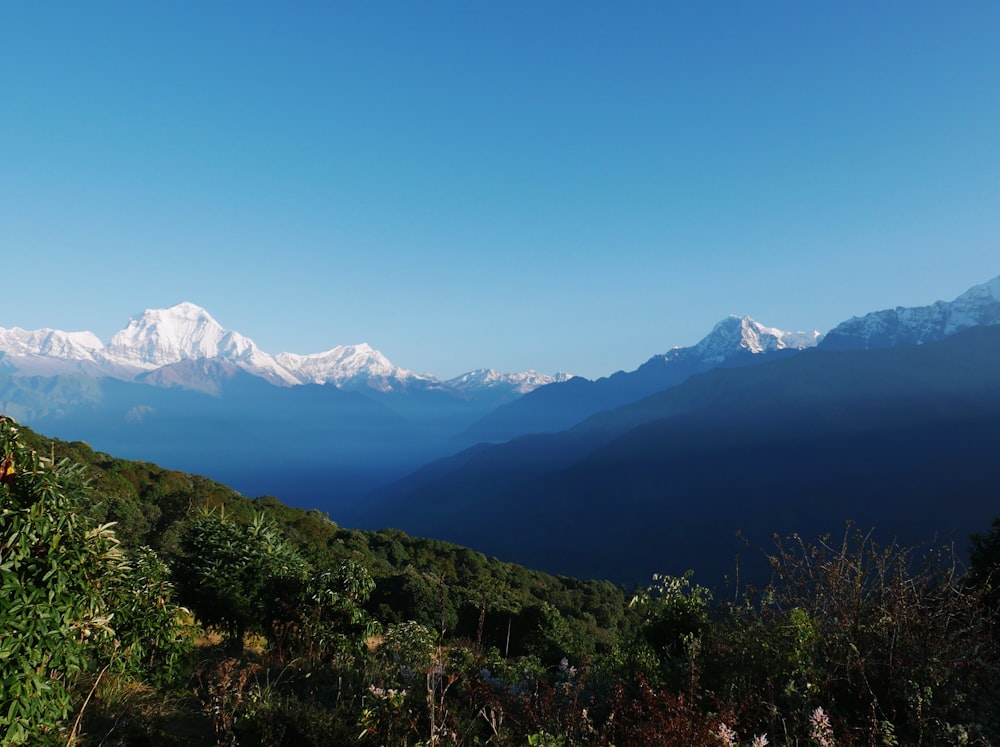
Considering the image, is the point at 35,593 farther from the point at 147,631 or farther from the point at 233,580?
the point at 233,580

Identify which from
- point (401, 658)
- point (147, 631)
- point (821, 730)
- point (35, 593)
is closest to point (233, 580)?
point (147, 631)

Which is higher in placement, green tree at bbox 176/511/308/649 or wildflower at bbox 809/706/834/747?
wildflower at bbox 809/706/834/747

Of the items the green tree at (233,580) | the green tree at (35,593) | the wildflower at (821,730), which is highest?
the green tree at (35,593)

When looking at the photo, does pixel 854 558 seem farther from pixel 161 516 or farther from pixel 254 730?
pixel 161 516

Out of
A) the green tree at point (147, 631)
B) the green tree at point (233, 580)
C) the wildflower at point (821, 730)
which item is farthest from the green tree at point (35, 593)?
the wildflower at point (821, 730)

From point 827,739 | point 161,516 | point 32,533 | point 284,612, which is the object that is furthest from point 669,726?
point 161,516

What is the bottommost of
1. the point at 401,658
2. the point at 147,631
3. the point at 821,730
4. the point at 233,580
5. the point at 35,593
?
the point at 401,658

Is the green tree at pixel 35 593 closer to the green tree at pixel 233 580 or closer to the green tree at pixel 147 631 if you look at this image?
the green tree at pixel 147 631

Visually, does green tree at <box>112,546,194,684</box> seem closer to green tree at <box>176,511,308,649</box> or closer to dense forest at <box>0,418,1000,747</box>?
dense forest at <box>0,418,1000,747</box>

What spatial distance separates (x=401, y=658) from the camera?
9.09m

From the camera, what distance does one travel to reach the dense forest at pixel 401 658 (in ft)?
15.5

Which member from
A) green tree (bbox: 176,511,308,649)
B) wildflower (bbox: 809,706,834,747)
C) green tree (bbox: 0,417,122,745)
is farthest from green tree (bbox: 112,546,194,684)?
wildflower (bbox: 809,706,834,747)

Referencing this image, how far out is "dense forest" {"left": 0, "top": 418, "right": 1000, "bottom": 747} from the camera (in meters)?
4.73

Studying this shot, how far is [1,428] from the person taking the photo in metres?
5.11
